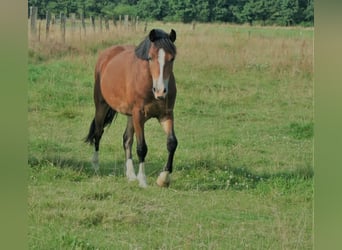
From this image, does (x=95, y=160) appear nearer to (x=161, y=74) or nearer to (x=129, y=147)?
(x=129, y=147)

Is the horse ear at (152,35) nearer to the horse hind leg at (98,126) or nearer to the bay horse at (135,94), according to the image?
the bay horse at (135,94)

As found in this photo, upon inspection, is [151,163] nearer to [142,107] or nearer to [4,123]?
→ [142,107]

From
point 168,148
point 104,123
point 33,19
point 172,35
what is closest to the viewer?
point 33,19

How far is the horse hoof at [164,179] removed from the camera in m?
3.27

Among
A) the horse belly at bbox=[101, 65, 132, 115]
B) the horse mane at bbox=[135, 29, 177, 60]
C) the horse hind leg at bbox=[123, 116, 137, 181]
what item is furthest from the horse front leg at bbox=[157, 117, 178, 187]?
the horse mane at bbox=[135, 29, 177, 60]

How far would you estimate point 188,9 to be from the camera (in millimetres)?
3051

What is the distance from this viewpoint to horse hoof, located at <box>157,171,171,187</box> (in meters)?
3.27

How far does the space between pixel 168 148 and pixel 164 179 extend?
0.17 meters

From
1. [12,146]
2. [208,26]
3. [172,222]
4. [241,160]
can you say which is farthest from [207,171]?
[12,146]

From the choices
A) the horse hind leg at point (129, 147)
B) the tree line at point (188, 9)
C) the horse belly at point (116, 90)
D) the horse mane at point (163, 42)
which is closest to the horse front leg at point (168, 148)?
the horse hind leg at point (129, 147)

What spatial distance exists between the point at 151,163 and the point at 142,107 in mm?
291

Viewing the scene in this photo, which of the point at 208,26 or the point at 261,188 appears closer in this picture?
the point at 208,26

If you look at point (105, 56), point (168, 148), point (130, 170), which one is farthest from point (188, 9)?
point (130, 170)

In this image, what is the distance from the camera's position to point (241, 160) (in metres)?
3.29
